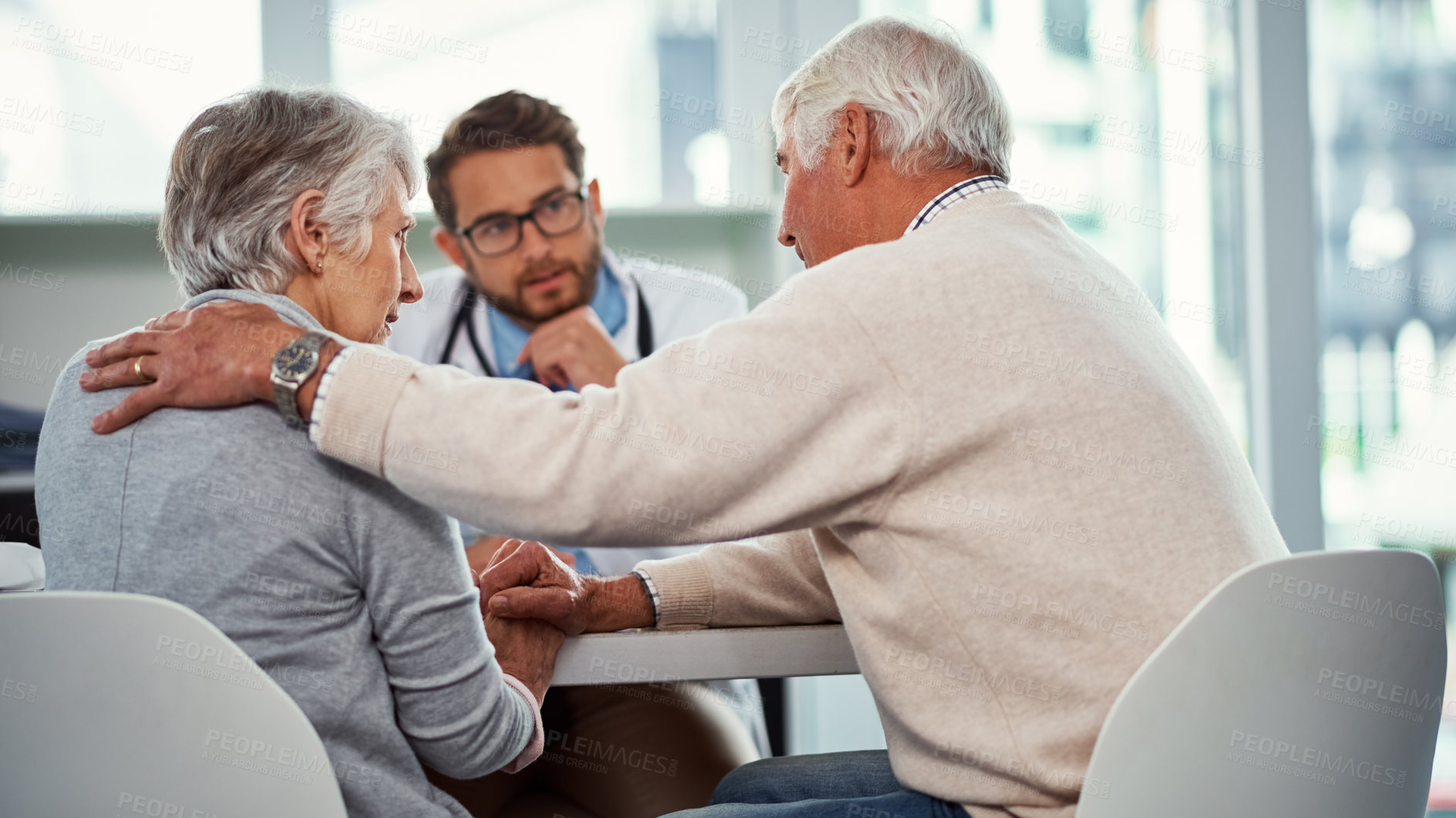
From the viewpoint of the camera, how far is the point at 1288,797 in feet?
2.75

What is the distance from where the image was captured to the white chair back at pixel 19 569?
3.94ft

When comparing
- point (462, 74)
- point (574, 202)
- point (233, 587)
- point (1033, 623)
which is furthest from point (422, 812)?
point (462, 74)

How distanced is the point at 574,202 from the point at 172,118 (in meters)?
1.05

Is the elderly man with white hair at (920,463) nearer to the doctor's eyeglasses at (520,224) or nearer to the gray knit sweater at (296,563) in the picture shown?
the gray knit sweater at (296,563)

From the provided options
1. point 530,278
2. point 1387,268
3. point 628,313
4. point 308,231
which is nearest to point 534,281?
point 530,278

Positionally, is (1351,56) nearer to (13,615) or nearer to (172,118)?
(172,118)

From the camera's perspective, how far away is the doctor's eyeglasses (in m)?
2.68

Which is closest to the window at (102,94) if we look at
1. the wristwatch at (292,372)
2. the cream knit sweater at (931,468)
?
the wristwatch at (292,372)

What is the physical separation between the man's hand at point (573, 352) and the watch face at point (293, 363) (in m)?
1.76

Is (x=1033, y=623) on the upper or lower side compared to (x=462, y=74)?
lower

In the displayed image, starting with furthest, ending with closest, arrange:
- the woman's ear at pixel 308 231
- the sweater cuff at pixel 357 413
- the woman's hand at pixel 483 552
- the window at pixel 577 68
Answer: the window at pixel 577 68 < the woman's hand at pixel 483 552 < the woman's ear at pixel 308 231 < the sweater cuff at pixel 357 413

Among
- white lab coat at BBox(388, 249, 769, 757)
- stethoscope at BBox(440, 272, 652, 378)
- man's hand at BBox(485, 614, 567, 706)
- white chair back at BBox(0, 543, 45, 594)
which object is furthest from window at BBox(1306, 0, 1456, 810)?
white chair back at BBox(0, 543, 45, 594)

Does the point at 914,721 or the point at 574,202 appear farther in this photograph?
the point at 574,202

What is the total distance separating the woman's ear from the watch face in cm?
16
